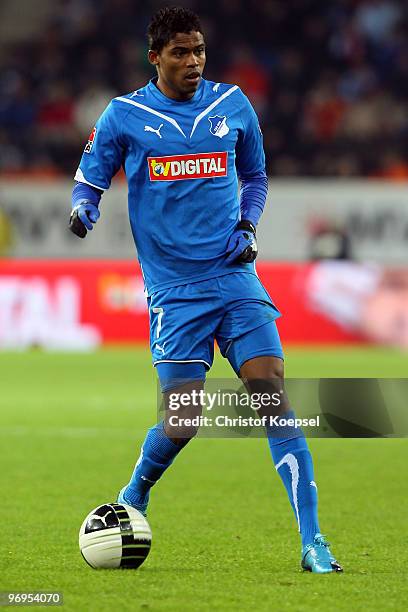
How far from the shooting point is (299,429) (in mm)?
5156

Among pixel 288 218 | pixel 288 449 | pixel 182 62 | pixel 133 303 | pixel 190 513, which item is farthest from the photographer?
pixel 288 218

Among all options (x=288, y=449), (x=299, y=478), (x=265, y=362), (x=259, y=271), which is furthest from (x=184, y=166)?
(x=259, y=271)

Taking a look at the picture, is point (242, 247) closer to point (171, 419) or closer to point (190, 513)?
point (171, 419)

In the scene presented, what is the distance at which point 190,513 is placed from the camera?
21.9ft

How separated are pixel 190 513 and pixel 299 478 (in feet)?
5.54

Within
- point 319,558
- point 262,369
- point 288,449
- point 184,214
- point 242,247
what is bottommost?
point 319,558

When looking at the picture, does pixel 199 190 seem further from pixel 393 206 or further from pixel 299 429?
pixel 393 206

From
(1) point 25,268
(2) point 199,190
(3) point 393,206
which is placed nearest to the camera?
(2) point 199,190

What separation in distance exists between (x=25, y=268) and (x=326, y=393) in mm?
11454

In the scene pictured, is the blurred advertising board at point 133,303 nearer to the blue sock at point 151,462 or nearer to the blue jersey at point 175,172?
the blue sock at point 151,462

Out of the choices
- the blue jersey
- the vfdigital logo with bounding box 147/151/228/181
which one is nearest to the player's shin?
the blue jersey

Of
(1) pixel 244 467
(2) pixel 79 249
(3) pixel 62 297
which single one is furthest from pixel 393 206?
(1) pixel 244 467

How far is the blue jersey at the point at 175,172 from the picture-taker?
5.26m

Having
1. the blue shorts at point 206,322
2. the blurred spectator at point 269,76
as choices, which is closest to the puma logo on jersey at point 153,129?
the blue shorts at point 206,322
